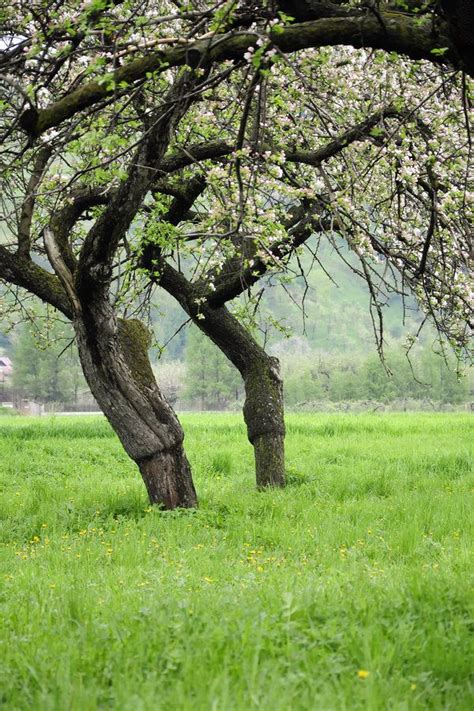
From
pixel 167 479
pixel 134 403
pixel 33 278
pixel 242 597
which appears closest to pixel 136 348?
pixel 134 403

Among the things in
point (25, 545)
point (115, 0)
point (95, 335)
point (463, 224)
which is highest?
point (115, 0)

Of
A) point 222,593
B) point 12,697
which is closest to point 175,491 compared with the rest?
point 222,593

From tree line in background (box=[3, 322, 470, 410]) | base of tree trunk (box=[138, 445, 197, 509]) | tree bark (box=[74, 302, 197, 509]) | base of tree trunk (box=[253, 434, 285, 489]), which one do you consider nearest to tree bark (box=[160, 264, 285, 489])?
base of tree trunk (box=[253, 434, 285, 489])

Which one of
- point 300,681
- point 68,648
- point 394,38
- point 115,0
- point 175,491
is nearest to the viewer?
point 300,681

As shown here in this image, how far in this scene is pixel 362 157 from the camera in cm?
1020

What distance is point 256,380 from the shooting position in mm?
12305

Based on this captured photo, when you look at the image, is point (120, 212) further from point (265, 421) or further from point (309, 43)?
point (265, 421)

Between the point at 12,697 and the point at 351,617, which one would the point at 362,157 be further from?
the point at 12,697

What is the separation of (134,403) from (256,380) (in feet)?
9.71

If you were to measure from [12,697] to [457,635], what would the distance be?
2.35 m

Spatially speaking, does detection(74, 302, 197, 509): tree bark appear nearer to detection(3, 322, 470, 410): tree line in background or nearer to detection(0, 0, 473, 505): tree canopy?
detection(0, 0, 473, 505): tree canopy

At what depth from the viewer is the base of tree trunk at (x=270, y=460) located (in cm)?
1215

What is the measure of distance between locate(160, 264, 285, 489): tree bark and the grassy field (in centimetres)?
57

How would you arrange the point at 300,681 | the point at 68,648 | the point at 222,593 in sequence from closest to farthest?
1. the point at 300,681
2. the point at 68,648
3. the point at 222,593
